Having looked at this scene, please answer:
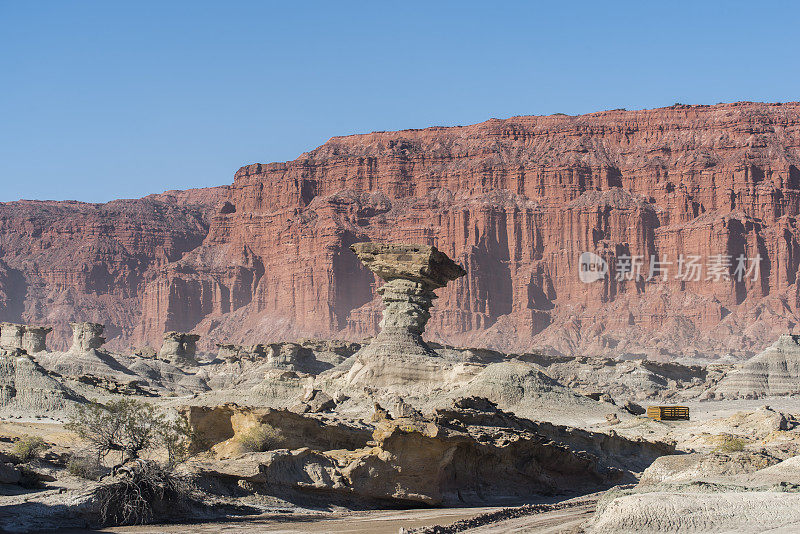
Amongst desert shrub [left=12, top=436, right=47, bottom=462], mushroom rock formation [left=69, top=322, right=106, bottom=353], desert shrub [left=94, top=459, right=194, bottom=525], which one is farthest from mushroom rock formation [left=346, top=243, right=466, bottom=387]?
mushroom rock formation [left=69, top=322, right=106, bottom=353]

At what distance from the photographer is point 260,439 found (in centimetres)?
2295

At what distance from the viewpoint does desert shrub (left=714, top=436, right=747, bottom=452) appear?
96.3 ft

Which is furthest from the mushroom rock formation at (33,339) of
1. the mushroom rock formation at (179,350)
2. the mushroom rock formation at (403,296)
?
the mushroom rock formation at (403,296)

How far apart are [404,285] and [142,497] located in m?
27.5

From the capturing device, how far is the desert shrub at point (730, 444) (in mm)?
29359

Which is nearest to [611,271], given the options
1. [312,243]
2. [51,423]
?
[312,243]

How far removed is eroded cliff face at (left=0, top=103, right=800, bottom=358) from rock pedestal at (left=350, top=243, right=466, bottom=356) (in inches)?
3808

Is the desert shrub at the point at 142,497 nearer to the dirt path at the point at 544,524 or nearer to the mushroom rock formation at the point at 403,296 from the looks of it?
the dirt path at the point at 544,524

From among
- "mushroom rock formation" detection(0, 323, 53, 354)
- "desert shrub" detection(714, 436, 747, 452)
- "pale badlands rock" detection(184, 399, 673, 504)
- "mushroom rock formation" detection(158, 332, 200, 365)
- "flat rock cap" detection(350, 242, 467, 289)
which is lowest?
"desert shrub" detection(714, 436, 747, 452)

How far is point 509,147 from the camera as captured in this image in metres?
172

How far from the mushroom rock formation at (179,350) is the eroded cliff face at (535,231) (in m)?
61.3

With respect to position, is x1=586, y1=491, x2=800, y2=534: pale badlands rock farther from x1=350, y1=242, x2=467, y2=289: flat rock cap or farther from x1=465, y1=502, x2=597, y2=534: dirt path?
x1=350, y1=242, x2=467, y2=289: flat rock cap

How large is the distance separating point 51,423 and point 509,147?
14102 centimetres

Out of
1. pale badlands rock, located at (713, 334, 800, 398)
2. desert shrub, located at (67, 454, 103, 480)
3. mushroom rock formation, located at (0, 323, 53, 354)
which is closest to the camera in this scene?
desert shrub, located at (67, 454, 103, 480)
